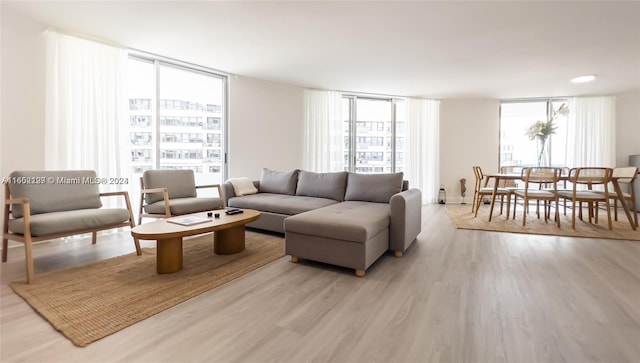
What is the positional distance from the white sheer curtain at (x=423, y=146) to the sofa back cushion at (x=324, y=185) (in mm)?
3385

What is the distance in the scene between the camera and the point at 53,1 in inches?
109

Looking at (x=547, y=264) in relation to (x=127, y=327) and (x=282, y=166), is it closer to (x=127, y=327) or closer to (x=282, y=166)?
(x=127, y=327)

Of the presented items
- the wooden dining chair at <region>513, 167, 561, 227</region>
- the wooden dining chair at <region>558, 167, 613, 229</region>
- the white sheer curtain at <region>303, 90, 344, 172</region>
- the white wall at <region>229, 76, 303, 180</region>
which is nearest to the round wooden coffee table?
the white wall at <region>229, 76, 303, 180</region>

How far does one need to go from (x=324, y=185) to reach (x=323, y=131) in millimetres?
2431

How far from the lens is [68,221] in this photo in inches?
95.6

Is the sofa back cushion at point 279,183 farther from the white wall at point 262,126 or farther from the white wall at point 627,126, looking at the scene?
the white wall at point 627,126

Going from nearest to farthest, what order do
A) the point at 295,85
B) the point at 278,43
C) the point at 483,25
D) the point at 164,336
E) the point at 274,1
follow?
the point at 164,336 < the point at 274,1 < the point at 483,25 < the point at 278,43 < the point at 295,85

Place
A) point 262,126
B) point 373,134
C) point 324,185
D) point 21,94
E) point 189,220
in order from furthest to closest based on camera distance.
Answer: point 373,134 < point 262,126 < point 324,185 < point 21,94 < point 189,220

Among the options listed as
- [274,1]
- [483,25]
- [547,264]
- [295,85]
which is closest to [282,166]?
[295,85]

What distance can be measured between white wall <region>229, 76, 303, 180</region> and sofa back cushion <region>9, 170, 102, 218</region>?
244cm

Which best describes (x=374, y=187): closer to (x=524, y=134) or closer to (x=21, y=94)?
(x=21, y=94)

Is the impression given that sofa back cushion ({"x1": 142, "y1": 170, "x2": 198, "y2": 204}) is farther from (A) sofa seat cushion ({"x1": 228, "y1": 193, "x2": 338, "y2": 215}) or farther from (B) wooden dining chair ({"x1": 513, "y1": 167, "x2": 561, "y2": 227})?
(B) wooden dining chair ({"x1": 513, "y1": 167, "x2": 561, "y2": 227})

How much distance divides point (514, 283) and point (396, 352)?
56.1 inches

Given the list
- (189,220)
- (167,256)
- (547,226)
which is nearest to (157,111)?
(189,220)
